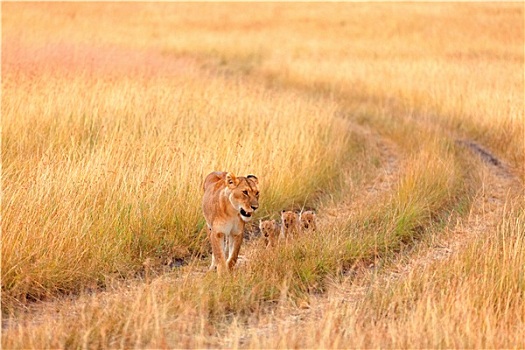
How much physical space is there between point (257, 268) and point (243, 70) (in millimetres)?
15729

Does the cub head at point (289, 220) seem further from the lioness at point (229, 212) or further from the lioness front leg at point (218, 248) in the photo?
the lioness front leg at point (218, 248)

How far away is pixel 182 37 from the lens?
92.7 ft

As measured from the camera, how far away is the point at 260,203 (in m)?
8.56

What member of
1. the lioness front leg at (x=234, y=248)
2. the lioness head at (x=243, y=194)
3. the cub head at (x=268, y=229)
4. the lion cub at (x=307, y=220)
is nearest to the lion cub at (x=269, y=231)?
the cub head at (x=268, y=229)

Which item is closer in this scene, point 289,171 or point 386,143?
point 289,171

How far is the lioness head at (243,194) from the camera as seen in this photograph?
6.16 meters

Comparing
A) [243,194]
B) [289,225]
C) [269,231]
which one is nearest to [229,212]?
[243,194]

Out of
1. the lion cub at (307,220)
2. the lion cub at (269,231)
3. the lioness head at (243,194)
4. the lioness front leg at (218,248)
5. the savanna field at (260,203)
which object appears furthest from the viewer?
the lion cub at (307,220)

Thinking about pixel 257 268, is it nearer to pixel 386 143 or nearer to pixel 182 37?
pixel 386 143

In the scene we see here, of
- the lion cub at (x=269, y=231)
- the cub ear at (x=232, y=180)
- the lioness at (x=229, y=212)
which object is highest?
the cub ear at (x=232, y=180)

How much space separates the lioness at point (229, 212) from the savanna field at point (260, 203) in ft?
0.71

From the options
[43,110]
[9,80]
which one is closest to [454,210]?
[43,110]

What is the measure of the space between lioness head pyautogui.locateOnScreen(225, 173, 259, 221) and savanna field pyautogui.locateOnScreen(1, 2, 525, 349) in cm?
47

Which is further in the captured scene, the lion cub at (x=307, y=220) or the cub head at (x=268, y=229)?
the lion cub at (x=307, y=220)
